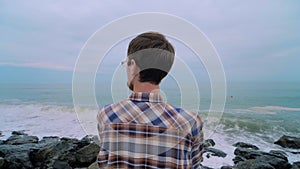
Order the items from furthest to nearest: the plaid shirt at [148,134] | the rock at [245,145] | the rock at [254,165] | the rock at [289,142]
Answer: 1. the rock at [289,142]
2. the rock at [245,145]
3. the rock at [254,165]
4. the plaid shirt at [148,134]

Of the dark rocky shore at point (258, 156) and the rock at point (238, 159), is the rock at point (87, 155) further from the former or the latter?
the rock at point (238, 159)

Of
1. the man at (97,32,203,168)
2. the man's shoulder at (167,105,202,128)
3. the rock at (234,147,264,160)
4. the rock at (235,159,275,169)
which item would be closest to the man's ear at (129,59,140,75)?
the man at (97,32,203,168)

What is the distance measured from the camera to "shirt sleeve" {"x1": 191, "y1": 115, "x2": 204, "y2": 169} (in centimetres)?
87

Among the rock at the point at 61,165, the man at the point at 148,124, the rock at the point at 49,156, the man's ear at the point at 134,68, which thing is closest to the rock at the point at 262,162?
the rock at the point at 61,165

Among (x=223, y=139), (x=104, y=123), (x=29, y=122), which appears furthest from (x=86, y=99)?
(x=29, y=122)

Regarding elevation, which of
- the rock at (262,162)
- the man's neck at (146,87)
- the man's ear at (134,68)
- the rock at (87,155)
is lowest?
the rock at (262,162)

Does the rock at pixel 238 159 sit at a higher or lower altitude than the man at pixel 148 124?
lower

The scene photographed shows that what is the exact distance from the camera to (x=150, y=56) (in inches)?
35.3

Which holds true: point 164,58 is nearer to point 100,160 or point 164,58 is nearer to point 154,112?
point 154,112

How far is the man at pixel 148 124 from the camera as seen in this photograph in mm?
840

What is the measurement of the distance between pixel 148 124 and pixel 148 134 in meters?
0.04

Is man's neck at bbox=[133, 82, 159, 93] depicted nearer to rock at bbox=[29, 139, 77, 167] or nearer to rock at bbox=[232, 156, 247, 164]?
rock at bbox=[29, 139, 77, 167]

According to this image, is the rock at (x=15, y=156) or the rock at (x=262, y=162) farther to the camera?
the rock at (x=262, y=162)

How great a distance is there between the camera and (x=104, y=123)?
0.89m
